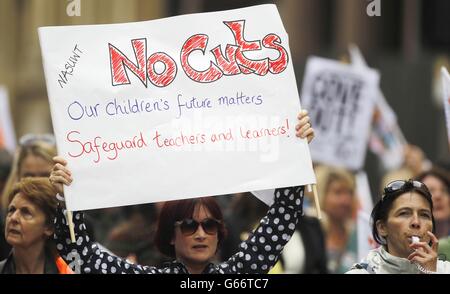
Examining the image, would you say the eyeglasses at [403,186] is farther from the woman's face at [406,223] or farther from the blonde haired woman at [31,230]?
the blonde haired woman at [31,230]

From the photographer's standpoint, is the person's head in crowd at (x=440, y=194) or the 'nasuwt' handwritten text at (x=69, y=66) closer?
the 'nasuwt' handwritten text at (x=69, y=66)

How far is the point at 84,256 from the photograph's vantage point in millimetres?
5223

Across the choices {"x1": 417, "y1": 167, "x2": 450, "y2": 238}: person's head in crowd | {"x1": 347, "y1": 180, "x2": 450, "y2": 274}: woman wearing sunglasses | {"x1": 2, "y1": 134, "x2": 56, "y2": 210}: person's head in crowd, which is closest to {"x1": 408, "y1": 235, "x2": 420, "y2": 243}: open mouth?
{"x1": 347, "y1": 180, "x2": 450, "y2": 274}: woman wearing sunglasses

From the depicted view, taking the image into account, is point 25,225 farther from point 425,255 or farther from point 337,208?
point 337,208

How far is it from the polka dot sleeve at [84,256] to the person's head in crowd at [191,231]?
138mm

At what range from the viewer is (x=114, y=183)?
5.23 meters

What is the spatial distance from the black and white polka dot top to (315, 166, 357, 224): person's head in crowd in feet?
12.4

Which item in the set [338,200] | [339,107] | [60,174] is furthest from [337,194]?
[60,174]

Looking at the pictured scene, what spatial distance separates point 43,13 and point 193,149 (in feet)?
66.5

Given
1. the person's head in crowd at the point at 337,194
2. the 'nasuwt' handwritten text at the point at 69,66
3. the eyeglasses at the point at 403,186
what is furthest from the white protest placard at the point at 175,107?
the person's head in crowd at the point at 337,194

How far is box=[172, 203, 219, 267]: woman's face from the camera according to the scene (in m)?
5.21

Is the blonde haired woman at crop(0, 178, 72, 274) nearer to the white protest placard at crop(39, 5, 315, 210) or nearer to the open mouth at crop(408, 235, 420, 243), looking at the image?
the white protest placard at crop(39, 5, 315, 210)

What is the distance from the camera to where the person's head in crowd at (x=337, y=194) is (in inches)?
362
